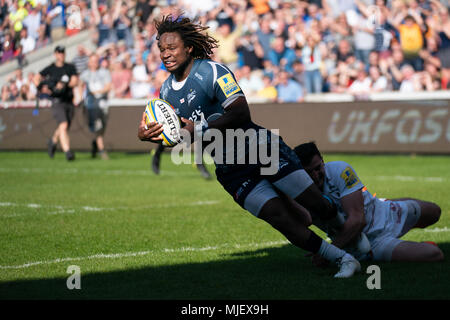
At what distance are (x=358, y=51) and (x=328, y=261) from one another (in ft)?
47.3

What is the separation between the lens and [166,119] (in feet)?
19.0

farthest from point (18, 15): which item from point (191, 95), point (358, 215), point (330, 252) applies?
point (330, 252)

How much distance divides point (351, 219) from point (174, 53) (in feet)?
6.47

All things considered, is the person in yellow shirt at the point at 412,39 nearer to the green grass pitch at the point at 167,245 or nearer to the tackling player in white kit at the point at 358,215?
the green grass pitch at the point at 167,245

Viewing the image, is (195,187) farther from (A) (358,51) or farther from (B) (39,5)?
(B) (39,5)

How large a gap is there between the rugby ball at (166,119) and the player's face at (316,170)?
1176mm

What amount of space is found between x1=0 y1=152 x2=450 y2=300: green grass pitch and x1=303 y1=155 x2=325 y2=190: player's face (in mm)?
715

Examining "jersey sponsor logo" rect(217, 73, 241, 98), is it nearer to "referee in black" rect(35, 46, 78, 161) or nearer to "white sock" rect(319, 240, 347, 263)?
"white sock" rect(319, 240, 347, 263)

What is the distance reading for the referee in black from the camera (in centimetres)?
1795

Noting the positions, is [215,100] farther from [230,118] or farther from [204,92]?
[230,118]

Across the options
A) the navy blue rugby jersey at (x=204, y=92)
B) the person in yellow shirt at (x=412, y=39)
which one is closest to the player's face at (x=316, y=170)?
the navy blue rugby jersey at (x=204, y=92)

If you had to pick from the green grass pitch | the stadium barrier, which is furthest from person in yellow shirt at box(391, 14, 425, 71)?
the green grass pitch

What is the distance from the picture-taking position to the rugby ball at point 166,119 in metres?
5.77
